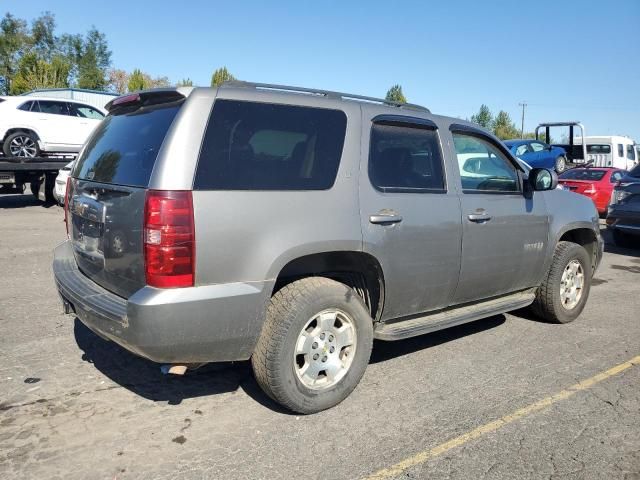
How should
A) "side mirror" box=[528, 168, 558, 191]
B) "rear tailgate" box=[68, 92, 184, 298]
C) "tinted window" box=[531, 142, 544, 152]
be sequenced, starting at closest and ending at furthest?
"rear tailgate" box=[68, 92, 184, 298]
"side mirror" box=[528, 168, 558, 191]
"tinted window" box=[531, 142, 544, 152]

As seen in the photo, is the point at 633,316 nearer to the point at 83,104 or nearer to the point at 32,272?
the point at 32,272

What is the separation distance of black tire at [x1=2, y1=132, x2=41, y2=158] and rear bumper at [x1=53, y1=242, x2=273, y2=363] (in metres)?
11.2

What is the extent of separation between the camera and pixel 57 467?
273cm

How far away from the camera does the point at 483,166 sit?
4.57 m

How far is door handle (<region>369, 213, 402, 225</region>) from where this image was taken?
3.48 meters

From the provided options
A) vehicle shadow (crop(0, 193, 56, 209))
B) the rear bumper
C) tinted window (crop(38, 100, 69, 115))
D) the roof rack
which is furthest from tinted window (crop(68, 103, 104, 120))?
the rear bumper

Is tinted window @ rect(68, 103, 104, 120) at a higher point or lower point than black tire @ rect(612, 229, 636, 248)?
higher

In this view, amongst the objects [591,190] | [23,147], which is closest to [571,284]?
[591,190]

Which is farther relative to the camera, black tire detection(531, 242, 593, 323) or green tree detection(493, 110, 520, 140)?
green tree detection(493, 110, 520, 140)

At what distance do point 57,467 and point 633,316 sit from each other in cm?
557

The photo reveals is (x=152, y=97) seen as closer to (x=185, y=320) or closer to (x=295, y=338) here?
(x=185, y=320)

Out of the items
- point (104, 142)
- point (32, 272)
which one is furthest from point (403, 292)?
point (32, 272)

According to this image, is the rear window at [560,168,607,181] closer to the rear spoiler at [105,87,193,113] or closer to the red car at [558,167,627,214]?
the red car at [558,167,627,214]

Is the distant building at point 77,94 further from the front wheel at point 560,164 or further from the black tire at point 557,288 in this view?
the black tire at point 557,288
